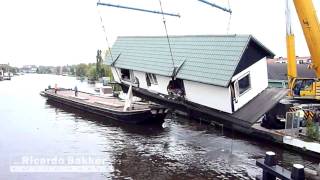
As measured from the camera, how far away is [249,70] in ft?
69.5

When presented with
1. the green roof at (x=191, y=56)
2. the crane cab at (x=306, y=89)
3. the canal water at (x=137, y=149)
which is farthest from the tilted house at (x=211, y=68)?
the crane cab at (x=306, y=89)

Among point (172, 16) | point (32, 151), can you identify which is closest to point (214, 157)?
point (32, 151)

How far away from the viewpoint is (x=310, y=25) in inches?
1129

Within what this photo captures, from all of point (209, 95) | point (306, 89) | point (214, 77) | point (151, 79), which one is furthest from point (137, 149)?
point (306, 89)

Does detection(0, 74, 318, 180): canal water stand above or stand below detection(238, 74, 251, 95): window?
below

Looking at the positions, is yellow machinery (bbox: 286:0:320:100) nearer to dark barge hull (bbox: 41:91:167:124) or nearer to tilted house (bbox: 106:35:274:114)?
tilted house (bbox: 106:35:274:114)

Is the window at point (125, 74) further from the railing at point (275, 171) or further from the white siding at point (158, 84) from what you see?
the railing at point (275, 171)

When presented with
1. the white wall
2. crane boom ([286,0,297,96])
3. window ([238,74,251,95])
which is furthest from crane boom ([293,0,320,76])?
window ([238,74,251,95])

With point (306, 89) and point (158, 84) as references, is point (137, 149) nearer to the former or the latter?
point (158, 84)

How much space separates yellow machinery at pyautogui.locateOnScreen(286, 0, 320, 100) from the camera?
28.0m

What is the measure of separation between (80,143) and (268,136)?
1308 centimetres

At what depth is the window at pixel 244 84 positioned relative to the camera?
21.1 metres

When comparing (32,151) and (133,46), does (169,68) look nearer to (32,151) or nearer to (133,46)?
(133,46)

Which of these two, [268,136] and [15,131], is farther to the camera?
[15,131]
